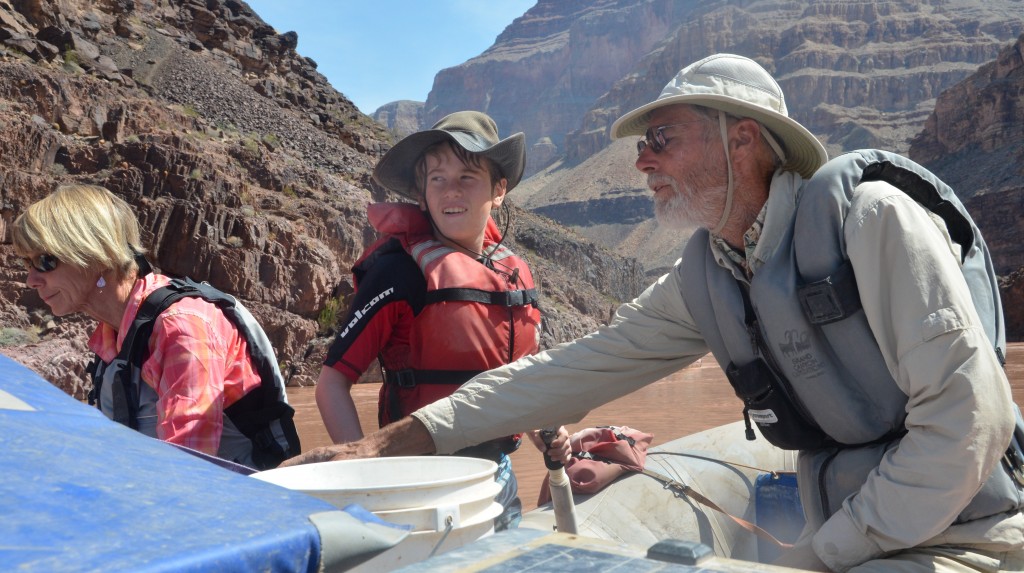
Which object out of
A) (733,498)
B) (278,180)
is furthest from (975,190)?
(733,498)

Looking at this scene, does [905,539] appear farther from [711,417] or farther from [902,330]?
[711,417]

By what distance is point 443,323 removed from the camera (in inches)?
114

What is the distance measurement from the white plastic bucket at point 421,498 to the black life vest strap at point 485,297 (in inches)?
42.3

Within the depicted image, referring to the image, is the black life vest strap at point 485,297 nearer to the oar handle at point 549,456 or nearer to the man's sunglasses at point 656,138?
the oar handle at point 549,456

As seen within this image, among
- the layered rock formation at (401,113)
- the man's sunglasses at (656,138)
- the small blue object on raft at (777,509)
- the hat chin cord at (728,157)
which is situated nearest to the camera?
the hat chin cord at (728,157)

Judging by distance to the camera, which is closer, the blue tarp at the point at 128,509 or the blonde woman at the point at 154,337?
the blue tarp at the point at 128,509

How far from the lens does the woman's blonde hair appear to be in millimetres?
2492

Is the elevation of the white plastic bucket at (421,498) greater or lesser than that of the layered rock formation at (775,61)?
lesser

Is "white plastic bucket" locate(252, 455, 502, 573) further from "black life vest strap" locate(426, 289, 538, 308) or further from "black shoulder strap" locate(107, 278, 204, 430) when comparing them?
"black life vest strap" locate(426, 289, 538, 308)

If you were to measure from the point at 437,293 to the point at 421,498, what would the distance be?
139cm

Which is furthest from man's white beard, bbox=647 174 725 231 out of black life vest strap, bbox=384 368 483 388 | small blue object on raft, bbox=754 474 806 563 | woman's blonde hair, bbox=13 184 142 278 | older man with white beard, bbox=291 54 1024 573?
woman's blonde hair, bbox=13 184 142 278

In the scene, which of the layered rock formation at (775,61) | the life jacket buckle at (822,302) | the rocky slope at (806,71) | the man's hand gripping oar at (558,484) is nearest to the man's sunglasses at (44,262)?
the man's hand gripping oar at (558,484)

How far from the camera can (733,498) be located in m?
3.46

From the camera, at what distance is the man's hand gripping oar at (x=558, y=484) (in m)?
2.55
